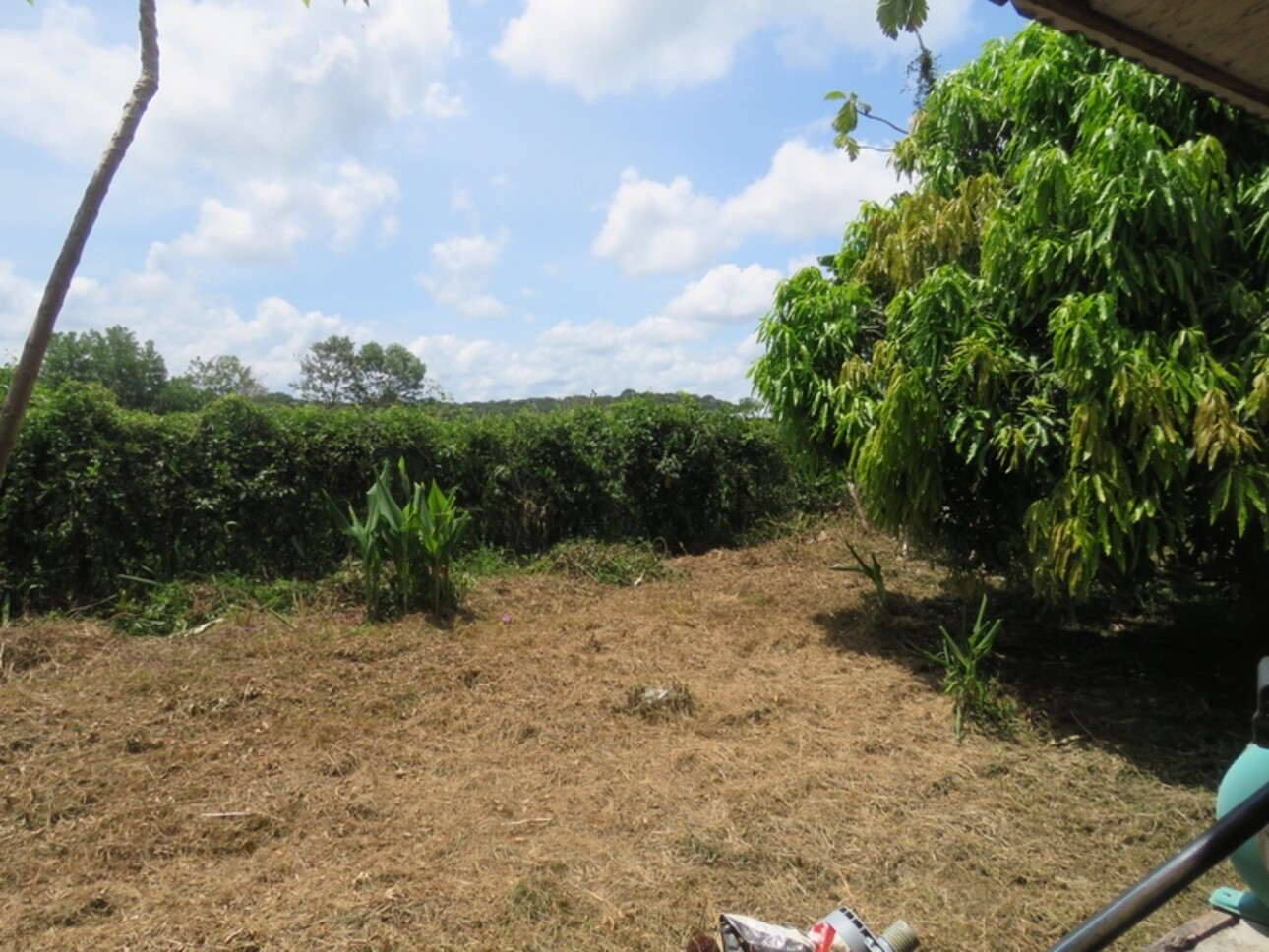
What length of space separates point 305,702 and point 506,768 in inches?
52.4

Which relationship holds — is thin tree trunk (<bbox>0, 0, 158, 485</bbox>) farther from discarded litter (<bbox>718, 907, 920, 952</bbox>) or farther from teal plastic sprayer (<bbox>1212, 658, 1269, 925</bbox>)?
teal plastic sprayer (<bbox>1212, 658, 1269, 925</bbox>)

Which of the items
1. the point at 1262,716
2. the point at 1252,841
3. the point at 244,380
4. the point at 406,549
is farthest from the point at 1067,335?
the point at 244,380

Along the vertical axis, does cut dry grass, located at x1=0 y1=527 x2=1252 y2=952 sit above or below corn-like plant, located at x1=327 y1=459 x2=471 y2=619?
below

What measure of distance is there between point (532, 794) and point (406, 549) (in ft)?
8.65

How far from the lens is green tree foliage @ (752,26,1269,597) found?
3398 millimetres

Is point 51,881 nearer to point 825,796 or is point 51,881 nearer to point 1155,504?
point 825,796

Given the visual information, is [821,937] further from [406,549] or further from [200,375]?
[200,375]

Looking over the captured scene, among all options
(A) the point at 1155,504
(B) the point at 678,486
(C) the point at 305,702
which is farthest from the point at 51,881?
(B) the point at 678,486

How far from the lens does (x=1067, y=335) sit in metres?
3.51

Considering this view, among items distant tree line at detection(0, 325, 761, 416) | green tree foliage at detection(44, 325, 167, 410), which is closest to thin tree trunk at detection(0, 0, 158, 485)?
distant tree line at detection(0, 325, 761, 416)

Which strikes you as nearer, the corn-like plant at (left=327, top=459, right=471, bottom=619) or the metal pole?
the metal pole

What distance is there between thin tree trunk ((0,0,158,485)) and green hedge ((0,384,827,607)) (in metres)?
4.89

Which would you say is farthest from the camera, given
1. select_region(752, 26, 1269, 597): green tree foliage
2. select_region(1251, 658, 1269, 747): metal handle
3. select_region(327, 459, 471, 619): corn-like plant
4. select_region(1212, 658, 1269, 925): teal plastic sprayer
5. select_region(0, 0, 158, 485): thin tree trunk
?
select_region(327, 459, 471, 619): corn-like plant

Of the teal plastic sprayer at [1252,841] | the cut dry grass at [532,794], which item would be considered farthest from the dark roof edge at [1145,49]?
the cut dry grass at [532,794]
